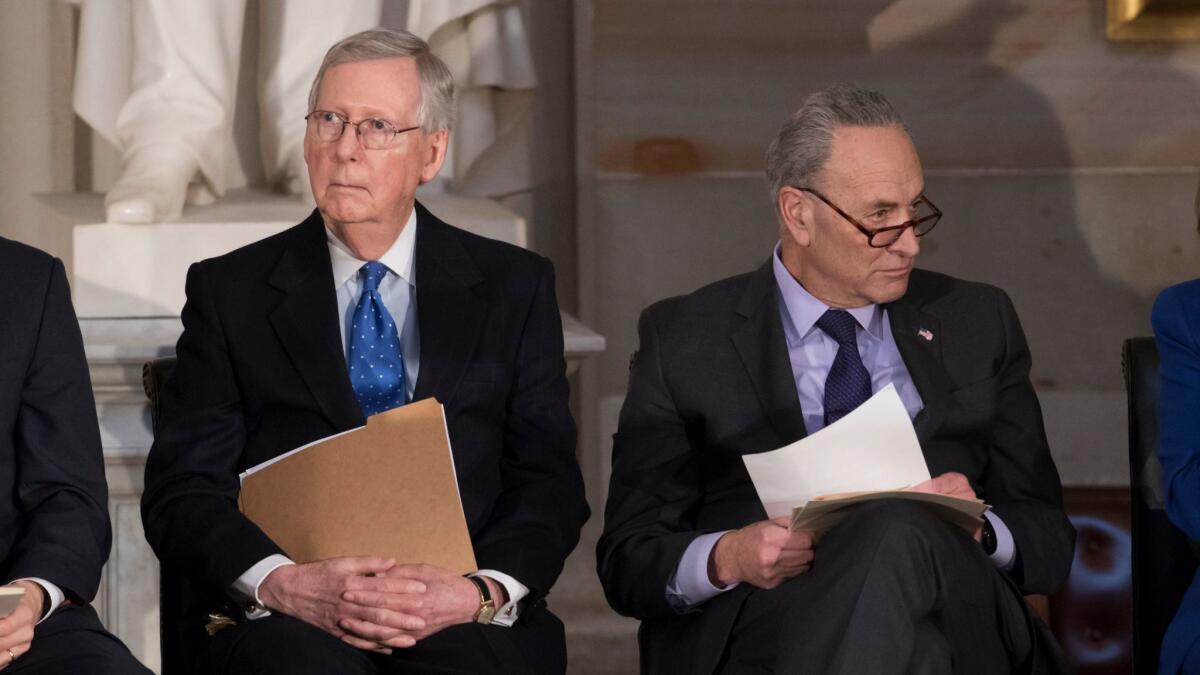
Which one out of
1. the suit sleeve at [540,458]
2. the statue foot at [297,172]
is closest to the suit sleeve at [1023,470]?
the suit sleeve at [540,458]

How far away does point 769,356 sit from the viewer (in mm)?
3254

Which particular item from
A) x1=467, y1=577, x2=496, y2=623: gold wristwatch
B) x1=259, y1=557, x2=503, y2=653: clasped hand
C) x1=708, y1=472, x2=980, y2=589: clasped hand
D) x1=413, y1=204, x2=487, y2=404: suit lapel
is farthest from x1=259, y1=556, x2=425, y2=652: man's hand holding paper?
x1=708, y1=472, x2=980, y2=589: clasped hand

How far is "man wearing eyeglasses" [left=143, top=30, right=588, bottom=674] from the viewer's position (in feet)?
10.2

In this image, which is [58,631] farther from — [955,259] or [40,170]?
[955,259]

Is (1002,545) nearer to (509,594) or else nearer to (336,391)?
Answer: (509,594)

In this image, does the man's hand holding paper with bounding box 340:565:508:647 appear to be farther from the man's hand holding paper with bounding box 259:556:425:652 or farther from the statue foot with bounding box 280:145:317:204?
the statue foot with bounding box 280:145:317:204

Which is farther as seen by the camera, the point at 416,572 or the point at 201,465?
the point at 201,465

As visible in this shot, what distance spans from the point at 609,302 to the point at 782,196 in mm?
2228

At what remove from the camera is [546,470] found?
10.7ft

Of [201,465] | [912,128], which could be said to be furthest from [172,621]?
[912,128]

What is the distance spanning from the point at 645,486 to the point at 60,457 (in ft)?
3.10

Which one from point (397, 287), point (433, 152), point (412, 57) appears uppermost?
point (412, 57)

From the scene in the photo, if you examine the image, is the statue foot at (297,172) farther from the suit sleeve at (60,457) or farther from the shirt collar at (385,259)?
the suit sleeve at (60,457)

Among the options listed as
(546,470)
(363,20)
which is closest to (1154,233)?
(363,20)
